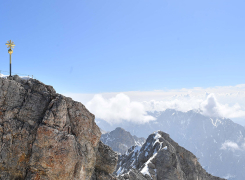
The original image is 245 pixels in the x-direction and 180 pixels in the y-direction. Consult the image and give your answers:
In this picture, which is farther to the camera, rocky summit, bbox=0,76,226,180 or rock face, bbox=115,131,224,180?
rock face, bbox=115,131,224,180

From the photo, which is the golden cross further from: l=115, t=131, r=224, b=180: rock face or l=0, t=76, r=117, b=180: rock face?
l=115, t=131, r=224, b=180: rock face

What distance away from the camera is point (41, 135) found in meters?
20.6

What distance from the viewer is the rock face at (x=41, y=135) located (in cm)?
2006

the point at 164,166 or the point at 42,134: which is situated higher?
the point at 42,134

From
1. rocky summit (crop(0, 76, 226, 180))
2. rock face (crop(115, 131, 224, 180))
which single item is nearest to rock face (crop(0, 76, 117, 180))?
rocky summit (crop(0, 76, 226, 180))

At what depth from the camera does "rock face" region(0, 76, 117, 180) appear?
2006 centimetres

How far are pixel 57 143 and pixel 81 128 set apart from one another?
3.81 meters

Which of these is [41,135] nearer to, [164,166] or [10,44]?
[10,44]

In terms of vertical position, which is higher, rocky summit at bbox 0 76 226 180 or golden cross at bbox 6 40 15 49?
golden cross at bbox 6 40 15 49

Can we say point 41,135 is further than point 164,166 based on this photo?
No

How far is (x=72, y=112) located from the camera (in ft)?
78.6

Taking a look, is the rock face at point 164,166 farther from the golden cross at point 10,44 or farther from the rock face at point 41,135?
the golden cross at point 10,44

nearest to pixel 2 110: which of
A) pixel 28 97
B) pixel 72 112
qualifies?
pixel 28 97

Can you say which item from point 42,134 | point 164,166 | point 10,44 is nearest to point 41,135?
point 42,134
